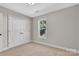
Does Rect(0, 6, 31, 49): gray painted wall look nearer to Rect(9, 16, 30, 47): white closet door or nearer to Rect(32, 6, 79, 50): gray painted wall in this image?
Rect(9, 16, 30, 47): white closet door

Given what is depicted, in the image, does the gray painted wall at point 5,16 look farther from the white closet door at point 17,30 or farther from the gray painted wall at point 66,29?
the gray painted wall at point 66,29

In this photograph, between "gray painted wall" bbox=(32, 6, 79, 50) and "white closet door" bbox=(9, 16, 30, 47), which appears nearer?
"white closet door" bbox=(9, 16, 30, 47)

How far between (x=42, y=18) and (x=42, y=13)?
0.11 meters

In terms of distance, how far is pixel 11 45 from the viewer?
1229mm

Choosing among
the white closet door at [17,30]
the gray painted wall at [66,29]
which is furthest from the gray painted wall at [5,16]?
the gray painted wall at [66,29]

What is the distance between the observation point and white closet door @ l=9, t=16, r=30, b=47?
118cm

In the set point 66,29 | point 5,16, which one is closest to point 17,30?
point 5,16

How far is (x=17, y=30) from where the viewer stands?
1.20 metres

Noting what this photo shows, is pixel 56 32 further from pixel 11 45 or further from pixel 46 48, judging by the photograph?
pixel 11 45

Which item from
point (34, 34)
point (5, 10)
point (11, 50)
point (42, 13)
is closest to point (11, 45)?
point (11, 50)

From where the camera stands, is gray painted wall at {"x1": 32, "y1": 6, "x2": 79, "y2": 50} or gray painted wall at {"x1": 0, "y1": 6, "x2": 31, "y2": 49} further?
gray painted wall at {"x1": 32, "y1": 6, "x2": 79, "y2": 50}

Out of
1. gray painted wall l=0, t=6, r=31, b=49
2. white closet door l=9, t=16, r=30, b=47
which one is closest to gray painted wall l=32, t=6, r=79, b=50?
white closet door l=9, t=16, r=30, b=47

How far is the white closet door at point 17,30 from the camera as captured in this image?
46.5 inches

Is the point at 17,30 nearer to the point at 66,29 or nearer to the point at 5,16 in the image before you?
the point at 5,16
